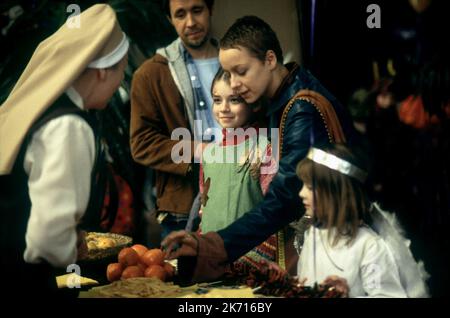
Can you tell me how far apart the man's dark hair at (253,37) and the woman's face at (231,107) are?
0.24 meters

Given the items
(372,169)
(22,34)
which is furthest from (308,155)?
(22,34)

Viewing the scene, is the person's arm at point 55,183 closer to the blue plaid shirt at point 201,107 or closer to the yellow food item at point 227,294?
the blue plaid shirt at point 201,107

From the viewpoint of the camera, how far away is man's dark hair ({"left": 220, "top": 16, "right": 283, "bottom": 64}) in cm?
464

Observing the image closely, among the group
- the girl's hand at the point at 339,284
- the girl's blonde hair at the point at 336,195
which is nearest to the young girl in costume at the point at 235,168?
the girl's blonde hair at the point at 336,195

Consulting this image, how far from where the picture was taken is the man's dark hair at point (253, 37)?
4.64 meters

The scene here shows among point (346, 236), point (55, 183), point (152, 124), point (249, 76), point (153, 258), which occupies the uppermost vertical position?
point (249, 76)

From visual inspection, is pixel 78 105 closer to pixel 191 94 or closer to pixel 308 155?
pixel 191 94

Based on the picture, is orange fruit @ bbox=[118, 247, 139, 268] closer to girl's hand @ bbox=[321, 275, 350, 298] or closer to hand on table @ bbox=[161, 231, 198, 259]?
hand on table @ bbox=[161, 231, 198, 259]

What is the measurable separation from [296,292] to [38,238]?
149 cm

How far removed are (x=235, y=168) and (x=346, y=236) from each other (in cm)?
73

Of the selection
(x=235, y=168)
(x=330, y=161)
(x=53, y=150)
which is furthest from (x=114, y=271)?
(x=330, y=161)

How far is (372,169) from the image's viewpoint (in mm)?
4668

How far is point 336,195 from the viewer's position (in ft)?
15.1

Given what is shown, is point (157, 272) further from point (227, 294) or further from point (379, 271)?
point (379, 271)
